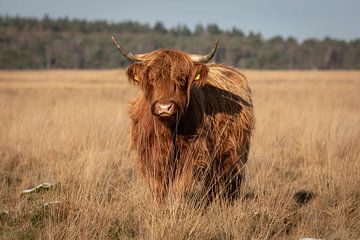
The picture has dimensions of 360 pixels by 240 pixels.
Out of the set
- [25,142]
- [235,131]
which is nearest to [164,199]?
[235,131]

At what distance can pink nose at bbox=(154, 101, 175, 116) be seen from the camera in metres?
4.55

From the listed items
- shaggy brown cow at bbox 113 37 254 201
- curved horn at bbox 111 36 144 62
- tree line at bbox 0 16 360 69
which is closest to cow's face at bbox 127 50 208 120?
shaggy brown cow at bbox 113 37 254 201

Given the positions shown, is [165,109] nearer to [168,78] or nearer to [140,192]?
[168,78]

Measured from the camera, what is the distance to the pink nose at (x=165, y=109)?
14.9 feet

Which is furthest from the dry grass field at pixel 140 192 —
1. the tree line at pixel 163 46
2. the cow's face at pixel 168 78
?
the tree line at pixel 163 46

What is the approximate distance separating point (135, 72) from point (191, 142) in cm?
87

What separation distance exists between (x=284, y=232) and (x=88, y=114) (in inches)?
273

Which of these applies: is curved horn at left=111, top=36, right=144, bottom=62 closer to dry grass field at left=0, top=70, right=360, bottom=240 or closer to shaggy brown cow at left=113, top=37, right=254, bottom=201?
shaggy brown cow at left=113, top=37, right=254, bottom=201

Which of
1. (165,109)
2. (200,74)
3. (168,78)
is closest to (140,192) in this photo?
(165,109)

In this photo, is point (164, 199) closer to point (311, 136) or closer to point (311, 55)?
Result: point (311, 136)

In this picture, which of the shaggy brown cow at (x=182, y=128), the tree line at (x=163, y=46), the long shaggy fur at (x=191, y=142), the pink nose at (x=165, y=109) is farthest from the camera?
the tree line at (x=163, y=46)

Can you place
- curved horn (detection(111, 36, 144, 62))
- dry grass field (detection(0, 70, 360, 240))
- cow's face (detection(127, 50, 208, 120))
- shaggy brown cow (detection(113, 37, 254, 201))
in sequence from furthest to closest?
curved horn (detection(111, 36, 144, 62)) → shaggy brown cow (detection(113, 37, 254, 201)) → cow's face (detection(127, 50, 208, 120)) → dry grass field (detection(0, 70, 360, 240))

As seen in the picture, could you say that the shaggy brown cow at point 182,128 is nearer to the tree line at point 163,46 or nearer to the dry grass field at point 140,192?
the dry grass field at point 140,192

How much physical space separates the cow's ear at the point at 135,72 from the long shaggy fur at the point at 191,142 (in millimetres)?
59
